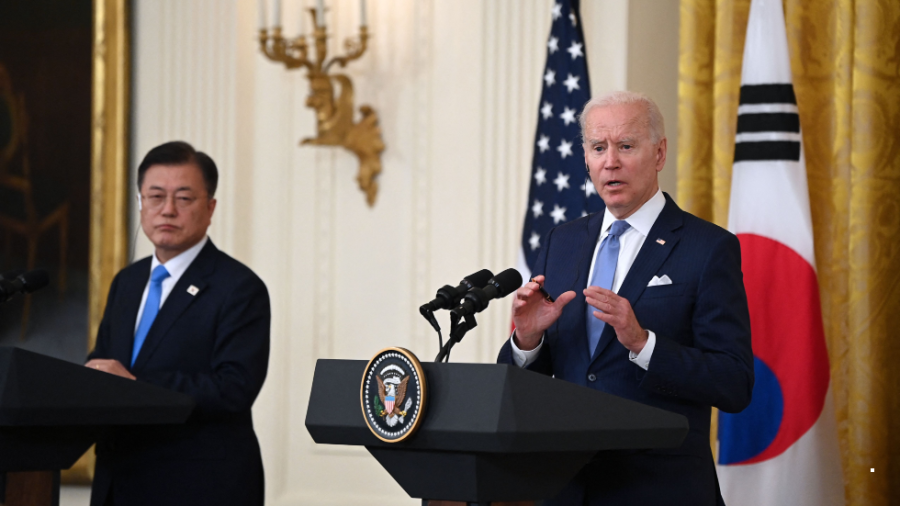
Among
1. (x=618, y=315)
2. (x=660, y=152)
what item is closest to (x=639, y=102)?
(x=660, y=152)

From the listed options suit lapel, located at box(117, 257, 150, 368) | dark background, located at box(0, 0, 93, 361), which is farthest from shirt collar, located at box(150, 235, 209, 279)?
dark background, located at box(0, 0, 93, 361)

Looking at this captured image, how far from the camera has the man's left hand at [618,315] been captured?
1.96m

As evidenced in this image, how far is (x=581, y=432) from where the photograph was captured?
1.78 m

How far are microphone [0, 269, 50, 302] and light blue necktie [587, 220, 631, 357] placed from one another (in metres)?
1.56

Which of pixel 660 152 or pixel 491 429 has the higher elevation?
pixel 660 152

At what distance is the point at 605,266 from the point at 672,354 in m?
0.38

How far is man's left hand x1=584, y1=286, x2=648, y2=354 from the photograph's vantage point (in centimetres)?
196

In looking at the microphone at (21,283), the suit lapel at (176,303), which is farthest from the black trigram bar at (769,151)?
the microphone at (21,283)

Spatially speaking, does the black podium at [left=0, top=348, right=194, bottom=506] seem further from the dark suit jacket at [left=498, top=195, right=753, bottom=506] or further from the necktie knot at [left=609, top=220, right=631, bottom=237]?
the necktie knot at [left=609, top=220, right=631, bottom=237]

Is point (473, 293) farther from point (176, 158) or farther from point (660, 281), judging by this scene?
point (176, 158)

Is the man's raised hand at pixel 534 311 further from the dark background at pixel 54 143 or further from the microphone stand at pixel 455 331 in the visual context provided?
the dark background at pixel 54 143

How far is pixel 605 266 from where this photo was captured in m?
2.37

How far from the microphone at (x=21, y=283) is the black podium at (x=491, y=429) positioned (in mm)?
1219

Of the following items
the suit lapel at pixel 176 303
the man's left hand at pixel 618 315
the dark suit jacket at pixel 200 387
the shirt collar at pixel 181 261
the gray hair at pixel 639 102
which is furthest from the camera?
the shirt collar at pixel 181 261
